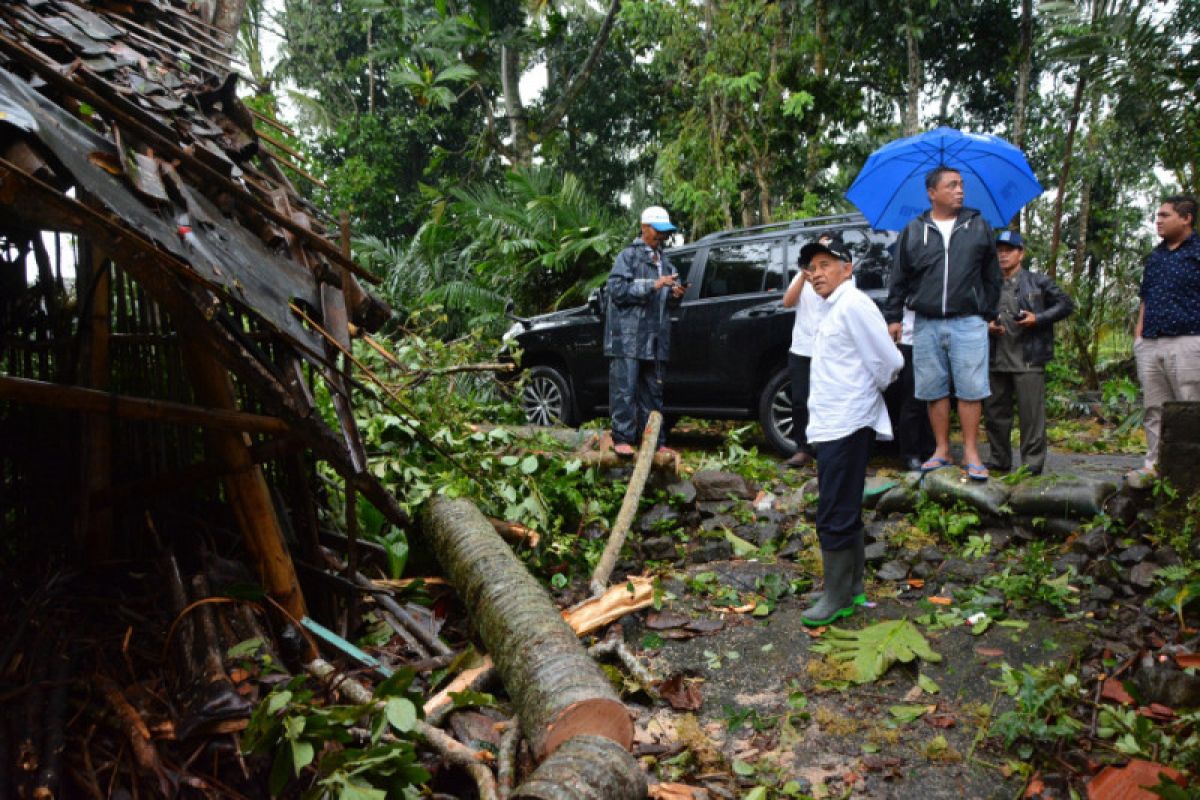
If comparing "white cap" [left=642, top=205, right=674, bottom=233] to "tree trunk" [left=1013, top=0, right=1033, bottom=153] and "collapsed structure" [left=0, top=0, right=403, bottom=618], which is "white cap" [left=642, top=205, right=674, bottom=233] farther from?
"tree trunk" [left=1013, top=0, right=1033, bottom=153]

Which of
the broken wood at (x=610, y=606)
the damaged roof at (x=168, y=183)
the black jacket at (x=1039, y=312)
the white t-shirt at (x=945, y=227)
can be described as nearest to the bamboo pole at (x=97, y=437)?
the damaged roof at (x=168, y=183)

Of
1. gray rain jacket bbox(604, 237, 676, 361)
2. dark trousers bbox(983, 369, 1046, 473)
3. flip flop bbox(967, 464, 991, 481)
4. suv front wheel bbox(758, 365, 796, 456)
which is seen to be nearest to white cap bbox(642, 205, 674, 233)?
gray rain jacket bbox(604, 237, 676, 361)

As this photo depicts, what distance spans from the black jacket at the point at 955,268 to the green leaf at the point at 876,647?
2203 mm

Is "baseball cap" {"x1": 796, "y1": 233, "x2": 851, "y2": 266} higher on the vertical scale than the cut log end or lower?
higher

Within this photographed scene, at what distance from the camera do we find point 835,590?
448 centimetres

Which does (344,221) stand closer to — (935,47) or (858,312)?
(858,312)

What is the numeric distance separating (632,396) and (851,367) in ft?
8.30

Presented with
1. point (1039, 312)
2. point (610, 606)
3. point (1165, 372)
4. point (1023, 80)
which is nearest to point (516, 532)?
point (610, 606)

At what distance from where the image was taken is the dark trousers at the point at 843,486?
173 inches

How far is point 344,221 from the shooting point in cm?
322

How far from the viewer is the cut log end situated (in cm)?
304

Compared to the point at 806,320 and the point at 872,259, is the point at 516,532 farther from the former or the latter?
the point at 872,259

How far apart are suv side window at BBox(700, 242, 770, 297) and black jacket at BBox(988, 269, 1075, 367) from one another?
7.19ft

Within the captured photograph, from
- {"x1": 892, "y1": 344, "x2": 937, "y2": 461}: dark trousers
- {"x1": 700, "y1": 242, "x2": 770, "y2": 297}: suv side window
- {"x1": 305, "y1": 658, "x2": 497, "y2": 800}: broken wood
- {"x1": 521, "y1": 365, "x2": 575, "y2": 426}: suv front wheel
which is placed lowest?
{"x1": 305, "y1": 658, "x2": 497, "y2": 800}: broken wood
